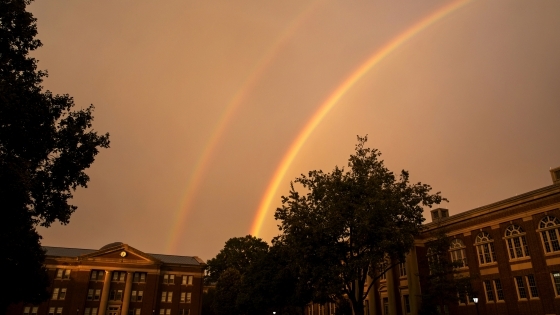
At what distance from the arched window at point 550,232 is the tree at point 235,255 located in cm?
5281

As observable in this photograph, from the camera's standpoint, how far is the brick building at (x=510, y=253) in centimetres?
3332

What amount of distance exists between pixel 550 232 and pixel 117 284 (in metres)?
71.8

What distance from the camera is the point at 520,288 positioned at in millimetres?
35406

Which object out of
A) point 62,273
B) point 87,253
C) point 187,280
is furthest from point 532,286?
point 87,253

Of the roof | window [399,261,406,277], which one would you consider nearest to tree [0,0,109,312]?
window [399,261,406,277]

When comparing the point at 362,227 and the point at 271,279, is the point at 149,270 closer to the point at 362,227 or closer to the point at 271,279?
the point at 271,279

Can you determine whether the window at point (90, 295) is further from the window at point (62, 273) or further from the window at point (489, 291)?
the window at point (489, 291)

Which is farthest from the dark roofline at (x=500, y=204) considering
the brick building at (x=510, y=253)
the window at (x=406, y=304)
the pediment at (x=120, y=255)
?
the pediment at (x=120, y=255)

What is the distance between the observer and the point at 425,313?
38219 millimetres

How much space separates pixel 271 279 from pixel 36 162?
34.4 metres

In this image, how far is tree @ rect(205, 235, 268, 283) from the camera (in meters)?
81.2

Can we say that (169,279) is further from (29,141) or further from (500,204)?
(29,141)

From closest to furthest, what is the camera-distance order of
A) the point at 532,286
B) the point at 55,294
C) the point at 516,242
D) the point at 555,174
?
the point at 532,286, the point at 555,174, the point at 516,242, the point at 55,294

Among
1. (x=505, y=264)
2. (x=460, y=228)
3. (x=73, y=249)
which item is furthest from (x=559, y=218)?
(x=73, y=249)
